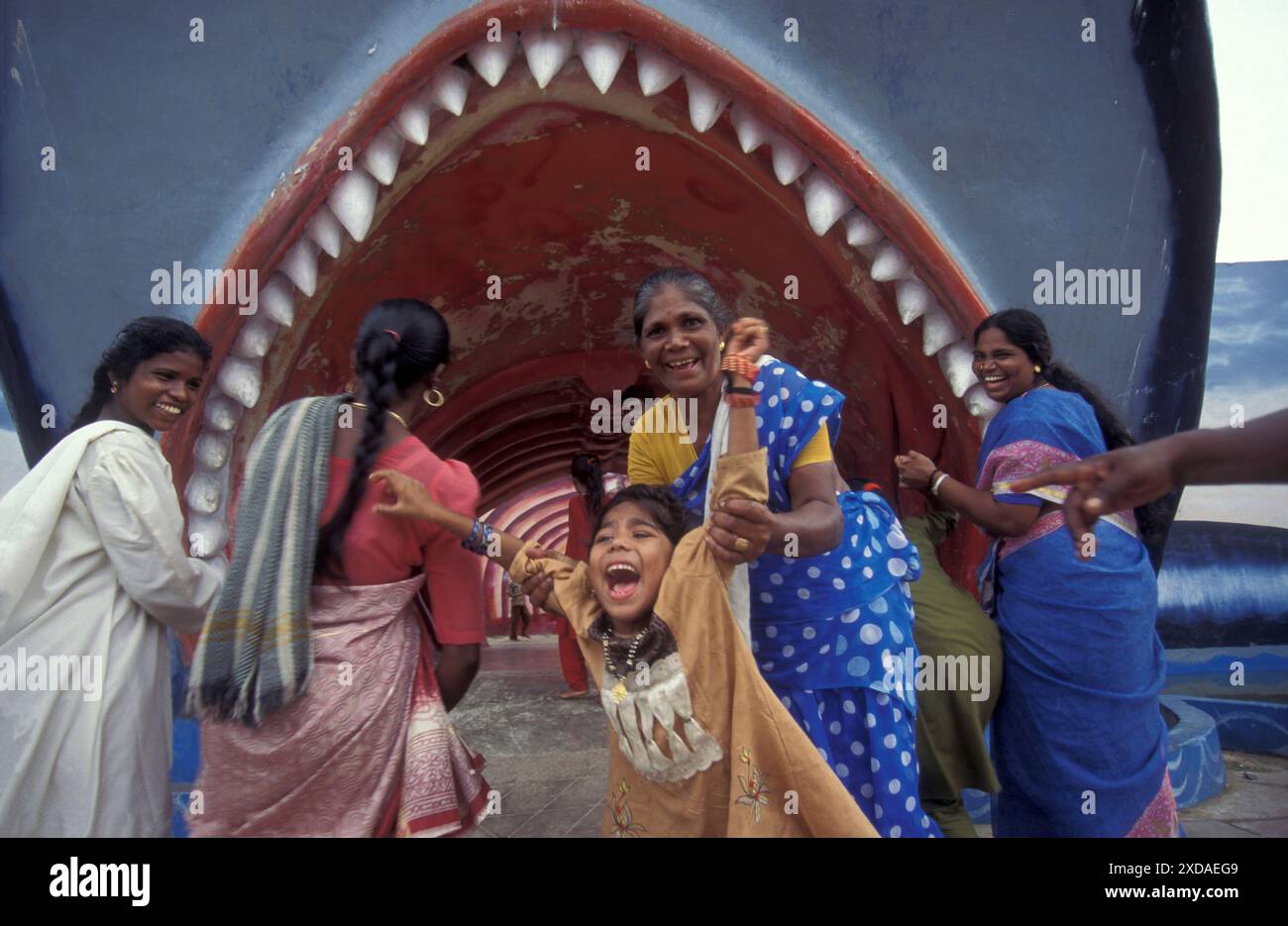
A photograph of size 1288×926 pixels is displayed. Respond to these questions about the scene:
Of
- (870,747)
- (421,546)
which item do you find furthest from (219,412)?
(870,747)

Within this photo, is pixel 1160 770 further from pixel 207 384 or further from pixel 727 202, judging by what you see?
pixel 207 384

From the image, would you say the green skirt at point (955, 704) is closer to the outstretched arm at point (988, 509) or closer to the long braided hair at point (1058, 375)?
the outstretched arm at point (988, 509)

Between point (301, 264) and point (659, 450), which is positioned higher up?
point (301, 264)

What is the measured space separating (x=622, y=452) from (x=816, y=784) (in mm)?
4412

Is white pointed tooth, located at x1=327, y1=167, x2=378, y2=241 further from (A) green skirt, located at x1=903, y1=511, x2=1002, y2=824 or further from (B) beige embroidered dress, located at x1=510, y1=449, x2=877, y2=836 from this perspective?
(A) green skirt, located at x1=903, y1=511, x2=1002, y2=824

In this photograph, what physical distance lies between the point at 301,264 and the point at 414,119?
0.47 metres

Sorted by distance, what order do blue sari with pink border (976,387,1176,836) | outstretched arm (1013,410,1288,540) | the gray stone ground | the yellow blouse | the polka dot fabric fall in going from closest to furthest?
outstretched arm (1013,410,1288,540), the polka dot fabric, the yellow blouse, blue sari with pink border (976,387,1176,836), the gray stone ground

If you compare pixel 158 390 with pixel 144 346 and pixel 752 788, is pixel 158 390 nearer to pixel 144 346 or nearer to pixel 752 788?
pixel 144 346

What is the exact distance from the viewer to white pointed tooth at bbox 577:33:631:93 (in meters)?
2.22

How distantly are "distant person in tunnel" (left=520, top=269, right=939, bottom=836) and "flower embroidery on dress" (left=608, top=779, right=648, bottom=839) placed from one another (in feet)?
1.25

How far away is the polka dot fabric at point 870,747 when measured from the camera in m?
1.75

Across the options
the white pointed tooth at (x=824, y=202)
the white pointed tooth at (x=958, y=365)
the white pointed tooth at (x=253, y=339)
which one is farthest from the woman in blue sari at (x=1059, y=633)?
the white pointed tooth at (x=253, y=339)

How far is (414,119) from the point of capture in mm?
2184

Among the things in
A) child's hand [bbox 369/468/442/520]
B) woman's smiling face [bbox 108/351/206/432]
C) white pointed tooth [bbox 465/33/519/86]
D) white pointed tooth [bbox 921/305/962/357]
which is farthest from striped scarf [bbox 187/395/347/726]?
white pointed tooth [bbox 921/305/962/357]
